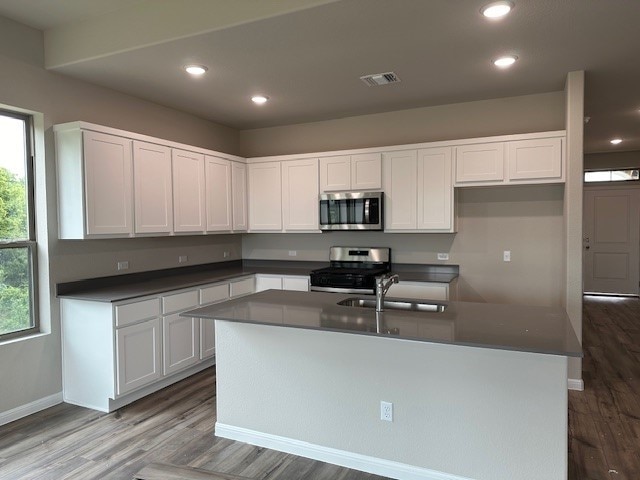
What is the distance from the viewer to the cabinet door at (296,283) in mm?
4828

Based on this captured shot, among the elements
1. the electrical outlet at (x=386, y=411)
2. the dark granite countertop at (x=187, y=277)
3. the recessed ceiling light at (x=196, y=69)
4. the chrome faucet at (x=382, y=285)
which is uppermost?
the recessed ceiling light at (x=196, y=69)

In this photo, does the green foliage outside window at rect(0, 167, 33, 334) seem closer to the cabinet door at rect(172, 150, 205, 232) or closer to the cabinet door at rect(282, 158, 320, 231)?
the cabinet door at rect(172, 150, 205, 232)

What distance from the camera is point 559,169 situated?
3939mm

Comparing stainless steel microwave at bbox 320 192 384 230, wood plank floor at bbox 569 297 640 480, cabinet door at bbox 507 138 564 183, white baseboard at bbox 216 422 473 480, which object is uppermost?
cabinet door at bbox 507 138 564 183

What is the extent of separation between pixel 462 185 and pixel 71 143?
3.40m

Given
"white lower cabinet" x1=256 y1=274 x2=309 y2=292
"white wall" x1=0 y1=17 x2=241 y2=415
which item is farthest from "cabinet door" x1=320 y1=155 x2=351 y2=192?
"white wall" x1=0 y1=17 x2=241 y2=415

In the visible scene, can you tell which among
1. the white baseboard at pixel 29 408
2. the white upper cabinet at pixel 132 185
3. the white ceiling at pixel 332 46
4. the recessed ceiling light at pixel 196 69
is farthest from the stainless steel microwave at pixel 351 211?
the white baseboard at pixel 29 408

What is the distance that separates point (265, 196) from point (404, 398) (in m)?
3.32

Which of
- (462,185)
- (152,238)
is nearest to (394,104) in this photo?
(462,185)

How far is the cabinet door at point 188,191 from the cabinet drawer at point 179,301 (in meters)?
0.68

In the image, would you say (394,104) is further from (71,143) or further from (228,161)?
(71,143)

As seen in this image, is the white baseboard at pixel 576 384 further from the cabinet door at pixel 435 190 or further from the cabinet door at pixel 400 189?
the cabinet door at pixel 400 189

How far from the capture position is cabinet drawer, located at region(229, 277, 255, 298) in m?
4.73

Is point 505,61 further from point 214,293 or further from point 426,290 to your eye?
point 214,293
